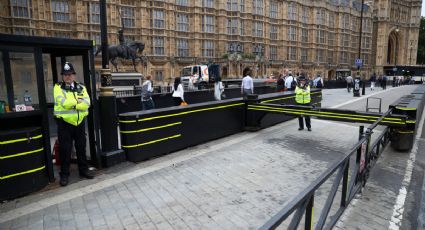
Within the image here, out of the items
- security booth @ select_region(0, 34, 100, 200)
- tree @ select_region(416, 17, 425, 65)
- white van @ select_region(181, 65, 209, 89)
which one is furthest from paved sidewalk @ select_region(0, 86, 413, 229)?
tree @ select_region(416, 17, 425, 65)

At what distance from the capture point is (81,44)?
19.4 ft

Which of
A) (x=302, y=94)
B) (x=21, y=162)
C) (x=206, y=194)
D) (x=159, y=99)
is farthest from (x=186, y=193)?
(x=159, y=99)

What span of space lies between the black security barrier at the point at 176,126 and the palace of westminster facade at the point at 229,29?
15833mm

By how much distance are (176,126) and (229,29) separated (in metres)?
38.6

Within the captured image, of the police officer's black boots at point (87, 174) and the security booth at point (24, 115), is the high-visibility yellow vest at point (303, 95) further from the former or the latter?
the police officer's black boots at point (87, 174)

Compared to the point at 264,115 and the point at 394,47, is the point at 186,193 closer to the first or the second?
the point at 264,115

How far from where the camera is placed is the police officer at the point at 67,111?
5.39 metres

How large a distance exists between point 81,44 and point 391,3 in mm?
84867

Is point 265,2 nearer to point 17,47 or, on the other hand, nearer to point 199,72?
point 199,72

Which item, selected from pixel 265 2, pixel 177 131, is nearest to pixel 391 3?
pixel 265 2

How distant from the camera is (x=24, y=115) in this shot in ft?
17.0

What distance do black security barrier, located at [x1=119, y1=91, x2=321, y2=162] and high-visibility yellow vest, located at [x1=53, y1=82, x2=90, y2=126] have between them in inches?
46.9

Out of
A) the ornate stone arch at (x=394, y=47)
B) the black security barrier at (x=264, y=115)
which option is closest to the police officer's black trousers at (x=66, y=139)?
the black security barrier at (x=264, y=115)

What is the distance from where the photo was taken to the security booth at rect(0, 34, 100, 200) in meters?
4.84
